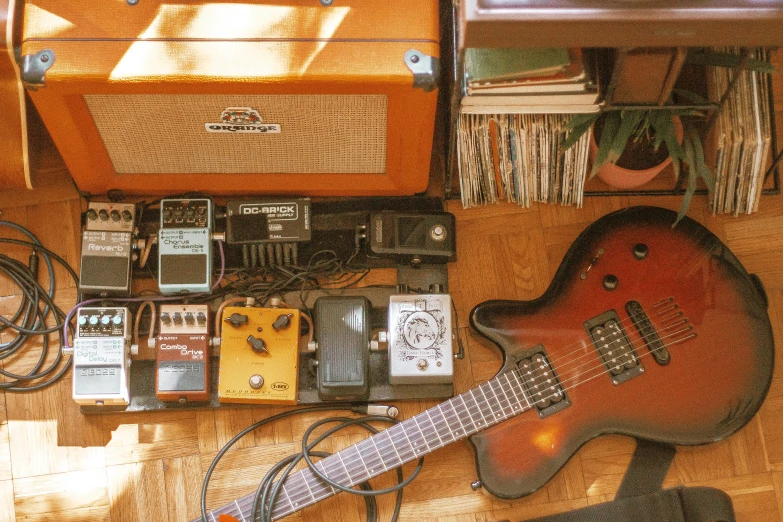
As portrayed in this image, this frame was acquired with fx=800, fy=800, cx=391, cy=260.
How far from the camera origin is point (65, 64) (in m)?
1.53

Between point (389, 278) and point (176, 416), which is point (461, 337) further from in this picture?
point (176, 416)

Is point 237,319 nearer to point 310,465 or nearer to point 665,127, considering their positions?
point 310,465

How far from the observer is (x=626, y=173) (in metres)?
1.91

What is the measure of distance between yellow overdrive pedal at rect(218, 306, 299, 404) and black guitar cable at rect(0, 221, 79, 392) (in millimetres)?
408

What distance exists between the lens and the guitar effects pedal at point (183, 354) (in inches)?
70.8

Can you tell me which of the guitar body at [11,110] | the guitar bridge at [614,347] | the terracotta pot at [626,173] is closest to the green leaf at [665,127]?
the terracotta pot at [626,173]

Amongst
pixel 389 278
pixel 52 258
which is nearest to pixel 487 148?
pixel 389 278

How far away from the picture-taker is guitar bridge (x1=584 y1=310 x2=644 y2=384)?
1.79m

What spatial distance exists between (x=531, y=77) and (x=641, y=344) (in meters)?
0.65

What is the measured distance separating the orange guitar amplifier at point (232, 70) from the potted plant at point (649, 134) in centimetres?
37

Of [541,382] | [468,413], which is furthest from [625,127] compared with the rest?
[468,413]

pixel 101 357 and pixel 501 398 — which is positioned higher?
pixel 101 357

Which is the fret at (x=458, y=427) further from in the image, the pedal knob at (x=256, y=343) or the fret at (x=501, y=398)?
the pedal knob at (x=256, y=343)

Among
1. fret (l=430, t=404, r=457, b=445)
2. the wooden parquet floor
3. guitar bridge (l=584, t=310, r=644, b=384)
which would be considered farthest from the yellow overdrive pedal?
guitar bridge (l=584, t=310, r=644, b=384)
